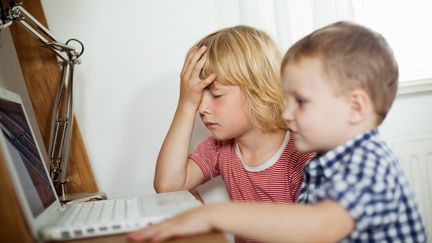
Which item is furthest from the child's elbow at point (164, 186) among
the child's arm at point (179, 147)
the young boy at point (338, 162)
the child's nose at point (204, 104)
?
the young boy at point (338, 162)

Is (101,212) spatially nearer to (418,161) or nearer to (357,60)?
(357,60)

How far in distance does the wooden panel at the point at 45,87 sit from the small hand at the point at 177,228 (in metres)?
0.66

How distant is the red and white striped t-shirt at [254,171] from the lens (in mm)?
1122

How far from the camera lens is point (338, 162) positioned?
77 cm

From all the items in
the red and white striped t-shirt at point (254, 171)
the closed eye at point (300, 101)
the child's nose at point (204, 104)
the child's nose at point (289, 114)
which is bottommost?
the red and white striped t-shirt at point (254, 171)

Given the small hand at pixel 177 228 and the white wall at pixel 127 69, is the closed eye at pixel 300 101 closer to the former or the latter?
the small hand at pixel 177 228

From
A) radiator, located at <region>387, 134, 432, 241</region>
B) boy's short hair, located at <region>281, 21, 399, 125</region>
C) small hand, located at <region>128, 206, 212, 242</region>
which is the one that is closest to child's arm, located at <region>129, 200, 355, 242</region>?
small hand, located at <region>128, 206, 212, 242</region>

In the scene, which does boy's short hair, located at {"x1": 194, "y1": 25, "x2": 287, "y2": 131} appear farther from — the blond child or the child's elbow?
the child's elbow

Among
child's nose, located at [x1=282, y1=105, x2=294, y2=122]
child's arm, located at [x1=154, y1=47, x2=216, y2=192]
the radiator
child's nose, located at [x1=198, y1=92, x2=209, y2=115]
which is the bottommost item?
the radiator

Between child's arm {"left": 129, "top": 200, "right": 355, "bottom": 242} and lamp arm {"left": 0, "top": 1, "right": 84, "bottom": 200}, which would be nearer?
child's arm {"left": 129, "top": 200, "right": 355, "bottom": 242}

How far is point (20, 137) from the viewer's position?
86 cm

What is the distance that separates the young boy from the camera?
0.66 meters

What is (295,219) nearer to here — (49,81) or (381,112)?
(381,112)

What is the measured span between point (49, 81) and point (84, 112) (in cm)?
13
